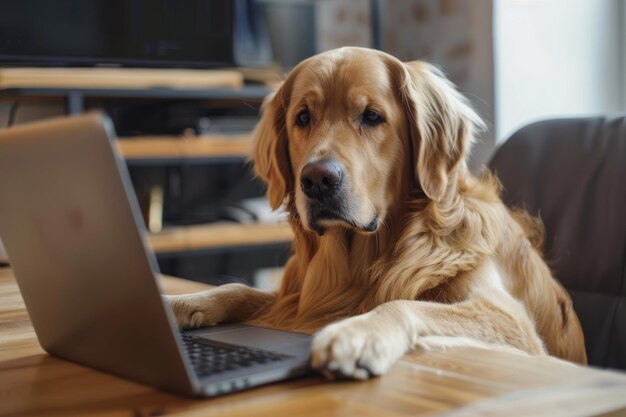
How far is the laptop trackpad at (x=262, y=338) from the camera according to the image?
108 centimetres

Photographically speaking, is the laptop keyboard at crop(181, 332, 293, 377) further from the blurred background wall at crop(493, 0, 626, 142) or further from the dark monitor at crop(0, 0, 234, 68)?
the blurred background wall at crop(493, 0, 626, 142)

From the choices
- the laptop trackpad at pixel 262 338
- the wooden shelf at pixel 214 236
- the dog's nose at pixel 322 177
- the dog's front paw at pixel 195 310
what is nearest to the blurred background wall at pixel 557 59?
the wooden shelf at pixel 214 236

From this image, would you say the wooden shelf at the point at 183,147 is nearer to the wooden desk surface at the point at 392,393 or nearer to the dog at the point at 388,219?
the dog at the point at 388,219

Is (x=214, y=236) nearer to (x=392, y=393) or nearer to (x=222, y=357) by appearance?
(x=222, y=357)

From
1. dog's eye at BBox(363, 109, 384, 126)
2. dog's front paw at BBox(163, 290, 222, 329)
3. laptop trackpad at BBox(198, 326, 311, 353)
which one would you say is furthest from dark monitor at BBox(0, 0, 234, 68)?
laptop trackpad at BBox(198, 326, 311, 353)

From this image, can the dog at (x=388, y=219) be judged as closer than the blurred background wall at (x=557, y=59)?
→ Yes

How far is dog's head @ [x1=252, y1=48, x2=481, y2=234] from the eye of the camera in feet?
5.12

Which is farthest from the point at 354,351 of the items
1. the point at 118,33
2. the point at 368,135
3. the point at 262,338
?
the point at 118,33

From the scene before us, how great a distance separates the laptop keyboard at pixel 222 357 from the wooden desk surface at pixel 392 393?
0.21ft

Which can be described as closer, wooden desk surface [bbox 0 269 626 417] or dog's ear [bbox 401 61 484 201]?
wooden desk surface [bbox 0 269 626 417]

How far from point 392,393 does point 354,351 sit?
106 millimetres

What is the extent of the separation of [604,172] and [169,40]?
2.61 m

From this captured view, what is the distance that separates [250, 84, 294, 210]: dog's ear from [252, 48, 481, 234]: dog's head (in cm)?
6

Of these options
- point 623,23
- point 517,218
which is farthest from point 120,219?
point 623,23
